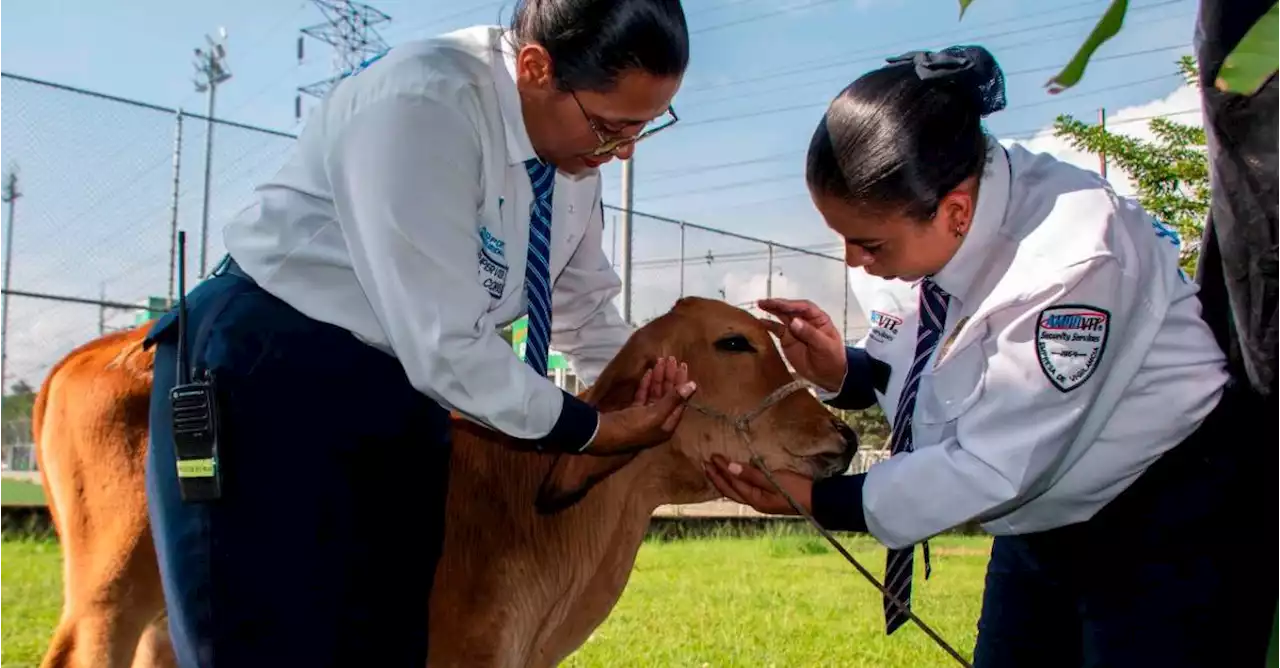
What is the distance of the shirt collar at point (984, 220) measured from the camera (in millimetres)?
2643

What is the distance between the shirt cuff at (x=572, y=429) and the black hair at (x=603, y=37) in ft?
2.46

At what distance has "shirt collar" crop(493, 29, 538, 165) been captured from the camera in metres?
2.70

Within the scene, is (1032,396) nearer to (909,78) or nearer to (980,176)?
(980,176)

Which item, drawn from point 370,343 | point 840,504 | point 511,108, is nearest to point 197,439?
point 370,343

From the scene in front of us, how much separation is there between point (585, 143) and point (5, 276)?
346 inches

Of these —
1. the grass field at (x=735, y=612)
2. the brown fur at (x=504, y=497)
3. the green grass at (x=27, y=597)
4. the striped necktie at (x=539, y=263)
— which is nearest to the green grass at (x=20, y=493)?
the green grass at (x=27, y=597)

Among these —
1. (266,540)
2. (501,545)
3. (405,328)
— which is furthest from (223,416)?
(501,545)

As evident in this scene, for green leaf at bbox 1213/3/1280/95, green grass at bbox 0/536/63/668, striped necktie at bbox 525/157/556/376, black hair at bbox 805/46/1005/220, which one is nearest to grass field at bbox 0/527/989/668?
green grass at bbox 0/536/63/668

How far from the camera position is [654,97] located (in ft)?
9.03

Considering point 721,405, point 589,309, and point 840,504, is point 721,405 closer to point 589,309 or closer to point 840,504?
point 589,309

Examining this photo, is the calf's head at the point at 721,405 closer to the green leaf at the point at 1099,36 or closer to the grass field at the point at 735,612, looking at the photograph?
the green leaf at the point at 1099,36

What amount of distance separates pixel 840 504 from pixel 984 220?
0.79m

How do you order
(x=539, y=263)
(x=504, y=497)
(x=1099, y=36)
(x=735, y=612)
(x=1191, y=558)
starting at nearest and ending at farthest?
(x=1099, y=36) < (x=1191, y=558) < (x=539, y=263) < (x=504, y=497) < (x=735, y=612)

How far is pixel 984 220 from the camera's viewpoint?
2.64 metres
